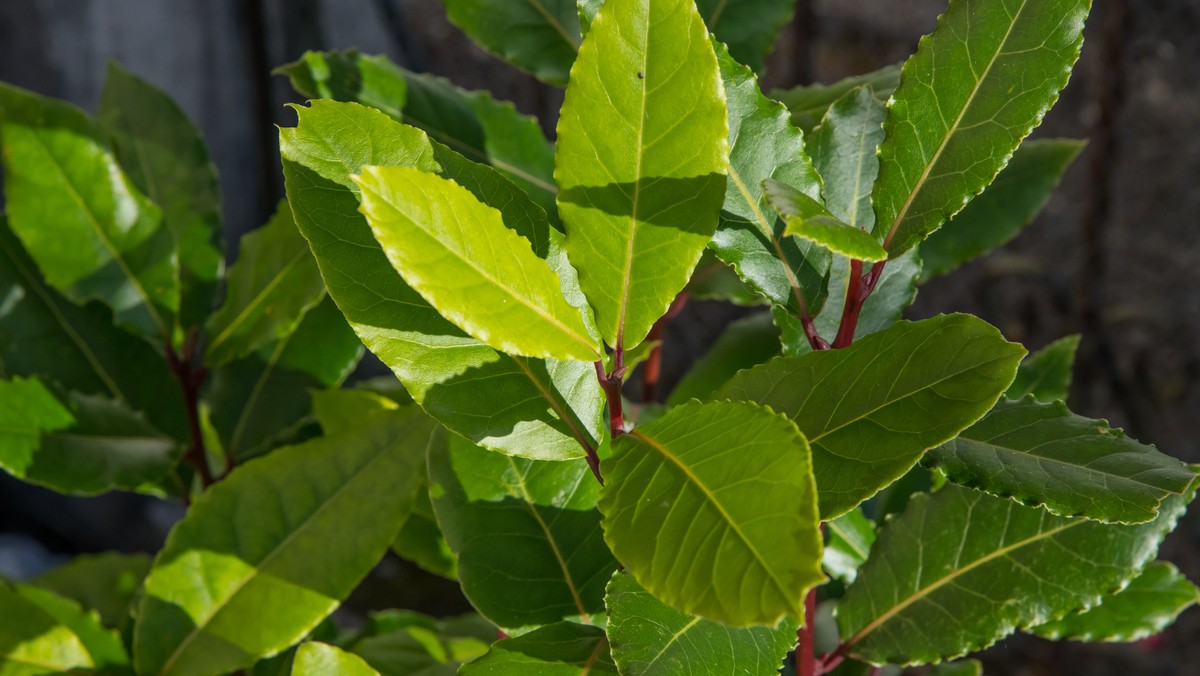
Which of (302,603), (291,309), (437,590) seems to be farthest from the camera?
(437,590)

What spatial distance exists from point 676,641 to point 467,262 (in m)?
0.22

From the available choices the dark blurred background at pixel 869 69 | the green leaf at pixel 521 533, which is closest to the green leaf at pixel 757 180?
the green leaf at pixel 521 533

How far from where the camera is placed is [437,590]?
193cm

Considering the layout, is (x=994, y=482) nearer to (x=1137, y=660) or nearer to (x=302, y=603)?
(x=302, y=603)

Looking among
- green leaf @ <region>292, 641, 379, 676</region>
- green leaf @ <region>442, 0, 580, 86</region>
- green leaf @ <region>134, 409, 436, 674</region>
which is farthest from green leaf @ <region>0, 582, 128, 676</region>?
green leaf @ <region>442, 0, 580, 86</region>

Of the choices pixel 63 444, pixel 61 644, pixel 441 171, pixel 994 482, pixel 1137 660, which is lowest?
pixel 1137 660

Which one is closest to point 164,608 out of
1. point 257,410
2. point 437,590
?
point 257,410

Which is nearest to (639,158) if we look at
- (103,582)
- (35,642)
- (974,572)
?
(974,572)

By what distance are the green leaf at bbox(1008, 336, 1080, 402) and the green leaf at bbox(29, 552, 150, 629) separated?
2.69 feet

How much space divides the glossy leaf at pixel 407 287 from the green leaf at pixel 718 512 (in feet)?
A: 0.20

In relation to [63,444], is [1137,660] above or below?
below

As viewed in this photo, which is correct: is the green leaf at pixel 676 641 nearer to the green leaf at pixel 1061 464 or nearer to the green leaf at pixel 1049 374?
the green leaf at pixel 1061 464

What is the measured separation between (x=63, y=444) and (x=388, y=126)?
476mm

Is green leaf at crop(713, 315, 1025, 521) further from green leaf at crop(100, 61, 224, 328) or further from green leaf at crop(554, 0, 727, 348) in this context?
green leaf at crop(100, 61, 224, 328)
